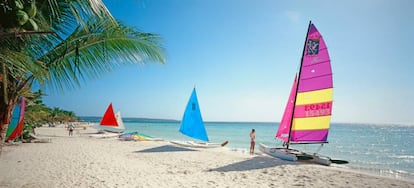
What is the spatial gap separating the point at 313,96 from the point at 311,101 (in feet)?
0.86

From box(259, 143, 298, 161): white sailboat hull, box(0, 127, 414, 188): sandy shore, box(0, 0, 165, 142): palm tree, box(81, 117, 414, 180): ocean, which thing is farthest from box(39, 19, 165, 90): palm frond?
box(81, 117, 414, 180): ocean

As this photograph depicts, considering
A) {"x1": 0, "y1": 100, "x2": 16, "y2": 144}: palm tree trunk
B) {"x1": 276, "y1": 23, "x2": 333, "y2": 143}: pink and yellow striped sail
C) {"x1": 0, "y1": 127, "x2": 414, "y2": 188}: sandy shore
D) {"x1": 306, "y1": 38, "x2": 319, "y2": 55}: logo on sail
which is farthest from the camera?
{"x1": 306, "y1": 38, "x2": 319, "y2": 55}: logo on sail

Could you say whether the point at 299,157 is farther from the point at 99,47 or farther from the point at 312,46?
the point at 99,47

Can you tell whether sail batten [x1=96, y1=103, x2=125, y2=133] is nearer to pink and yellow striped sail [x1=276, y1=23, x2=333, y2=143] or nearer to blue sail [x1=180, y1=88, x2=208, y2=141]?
blue sail [x1=180, y1=88, x2=208, y2=141]

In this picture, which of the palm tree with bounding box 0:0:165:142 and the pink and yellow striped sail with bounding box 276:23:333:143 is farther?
the pink and yellow striped sail with bounding box 276:23:333:143

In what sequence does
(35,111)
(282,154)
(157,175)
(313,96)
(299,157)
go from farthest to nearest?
1. (35,111)
2. (313,96)
3. (282,154)
4. (299,157)
5. (157,175)

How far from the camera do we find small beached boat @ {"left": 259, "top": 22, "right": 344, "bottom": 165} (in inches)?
428

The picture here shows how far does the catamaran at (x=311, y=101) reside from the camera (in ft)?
35.7

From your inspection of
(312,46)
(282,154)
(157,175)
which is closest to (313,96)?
(312,46)

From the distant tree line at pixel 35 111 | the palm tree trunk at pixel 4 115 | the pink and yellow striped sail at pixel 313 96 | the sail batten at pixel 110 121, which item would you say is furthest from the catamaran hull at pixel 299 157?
the sail batten at pixel 110 121

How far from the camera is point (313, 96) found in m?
11.2

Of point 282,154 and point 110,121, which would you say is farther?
point 110,121

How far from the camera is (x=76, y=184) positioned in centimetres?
602

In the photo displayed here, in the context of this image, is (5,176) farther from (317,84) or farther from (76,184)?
(317,84)
